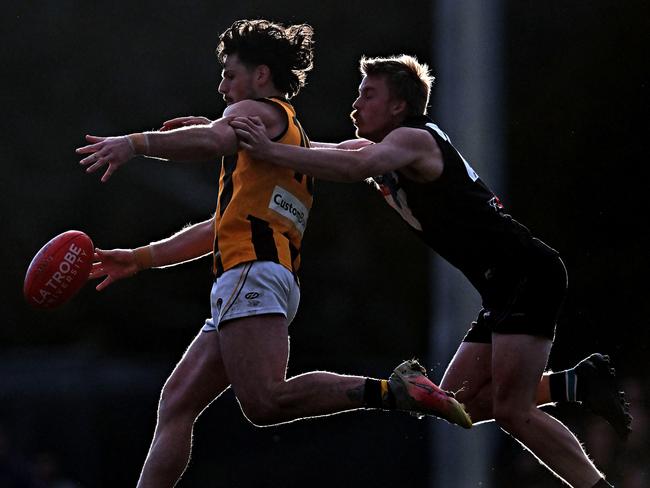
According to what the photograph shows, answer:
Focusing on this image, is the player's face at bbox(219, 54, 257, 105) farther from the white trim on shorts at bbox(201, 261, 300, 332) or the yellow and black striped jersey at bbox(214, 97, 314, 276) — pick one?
the white trim on shorts at bbox(201, 261, 300, 332)

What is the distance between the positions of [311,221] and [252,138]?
875cm

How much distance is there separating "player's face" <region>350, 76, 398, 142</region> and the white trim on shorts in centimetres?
84

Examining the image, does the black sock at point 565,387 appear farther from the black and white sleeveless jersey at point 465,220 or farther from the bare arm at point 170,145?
the bare arm at point 170,145

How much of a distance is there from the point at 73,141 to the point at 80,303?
1.81m

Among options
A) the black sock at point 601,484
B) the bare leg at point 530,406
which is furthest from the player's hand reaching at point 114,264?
the black sock at point 601,484

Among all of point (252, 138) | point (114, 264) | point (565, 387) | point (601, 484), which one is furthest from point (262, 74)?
point (601, 484)

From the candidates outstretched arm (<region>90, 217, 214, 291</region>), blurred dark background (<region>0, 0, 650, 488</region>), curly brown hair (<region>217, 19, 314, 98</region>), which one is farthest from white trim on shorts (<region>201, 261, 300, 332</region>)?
blurred dark background (<region>0, 0, 650, 488</region>)

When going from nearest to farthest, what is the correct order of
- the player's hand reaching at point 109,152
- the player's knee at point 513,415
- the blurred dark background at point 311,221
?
1. the player's hand reaching at point 109,152
2. the player's knee at point 513,415
3. the blurred dark background at point 311,221

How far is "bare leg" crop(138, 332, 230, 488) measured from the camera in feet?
18.3

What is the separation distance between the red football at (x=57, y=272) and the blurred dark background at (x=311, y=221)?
4.82m

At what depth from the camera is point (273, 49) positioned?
231 inches

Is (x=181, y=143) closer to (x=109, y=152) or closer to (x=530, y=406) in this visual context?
(x=109, y=152)

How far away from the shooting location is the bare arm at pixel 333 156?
17.6 feet

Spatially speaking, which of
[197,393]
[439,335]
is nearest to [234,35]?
[197,393]
